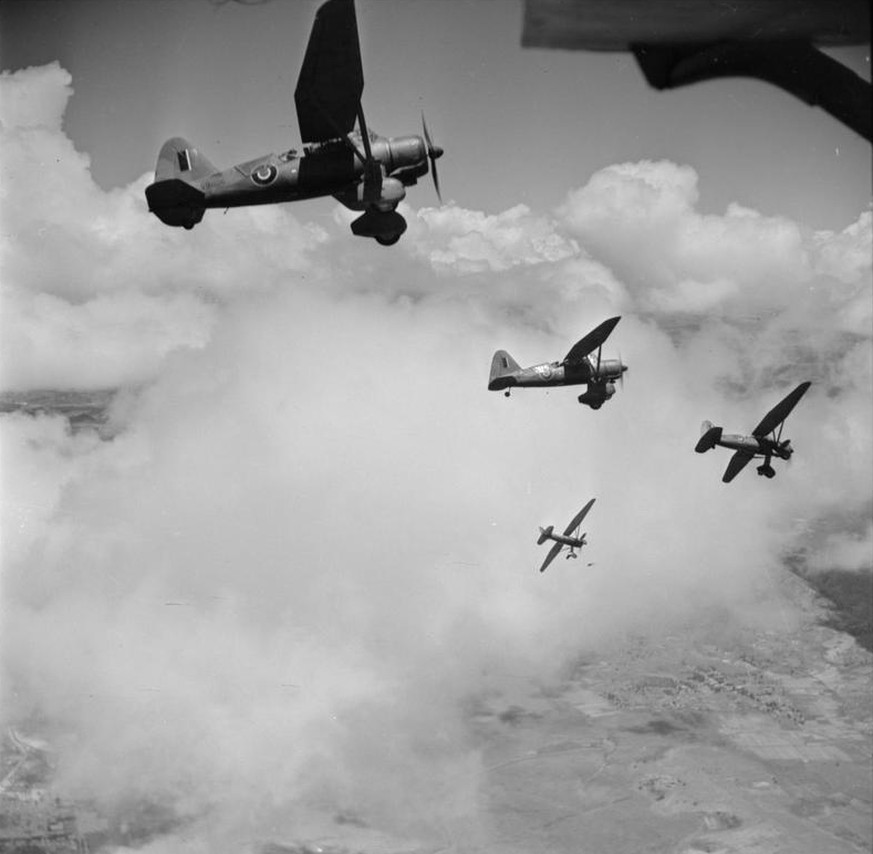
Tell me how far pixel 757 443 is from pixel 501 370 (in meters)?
21.4

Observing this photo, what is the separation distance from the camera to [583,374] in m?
53.6

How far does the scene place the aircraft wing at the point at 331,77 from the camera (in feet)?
56.2

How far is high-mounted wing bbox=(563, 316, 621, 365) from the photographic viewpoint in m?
47.6

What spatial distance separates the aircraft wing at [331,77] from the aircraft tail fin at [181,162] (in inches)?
197

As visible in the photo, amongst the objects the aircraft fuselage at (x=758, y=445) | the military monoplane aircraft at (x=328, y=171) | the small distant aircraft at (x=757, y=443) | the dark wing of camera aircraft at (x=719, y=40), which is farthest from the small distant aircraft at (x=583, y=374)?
the dark wing of camera aircraft at (x=719, y=40)

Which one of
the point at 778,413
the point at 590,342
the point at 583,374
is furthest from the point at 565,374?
the point at 778,413

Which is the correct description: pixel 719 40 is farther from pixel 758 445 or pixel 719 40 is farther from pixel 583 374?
pixel 758 445

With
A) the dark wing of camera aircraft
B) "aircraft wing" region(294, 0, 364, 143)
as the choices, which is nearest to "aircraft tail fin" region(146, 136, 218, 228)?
"aircraft wing" region(294, 0, 364, 143)

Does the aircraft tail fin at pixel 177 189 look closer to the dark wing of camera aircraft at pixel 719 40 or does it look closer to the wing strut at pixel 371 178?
the wing strut at pixel 371 178

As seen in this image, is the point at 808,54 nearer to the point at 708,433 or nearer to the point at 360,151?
the point at 360,151

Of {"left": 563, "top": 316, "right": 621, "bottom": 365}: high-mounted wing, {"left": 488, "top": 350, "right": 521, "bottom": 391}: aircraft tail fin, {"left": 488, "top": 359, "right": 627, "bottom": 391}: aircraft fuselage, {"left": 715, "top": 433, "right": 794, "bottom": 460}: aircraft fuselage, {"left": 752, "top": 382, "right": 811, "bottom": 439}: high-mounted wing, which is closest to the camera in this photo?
A: {"left": 752, "top": 382, "right": 811, "bottom": 439}: high-mounted wing

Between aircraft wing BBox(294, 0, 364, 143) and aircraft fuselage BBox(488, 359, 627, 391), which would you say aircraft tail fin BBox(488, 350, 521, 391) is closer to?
aircraft fuselage BBox(488, 359, 627, 391)

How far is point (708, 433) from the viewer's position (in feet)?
177

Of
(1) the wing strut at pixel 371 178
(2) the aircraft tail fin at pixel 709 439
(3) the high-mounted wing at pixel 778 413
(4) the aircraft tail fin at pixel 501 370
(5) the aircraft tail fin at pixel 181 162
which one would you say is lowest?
(1) the wing strut at pixel 371 178
